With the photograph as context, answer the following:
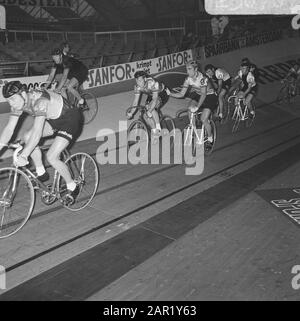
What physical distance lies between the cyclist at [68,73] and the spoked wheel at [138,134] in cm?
163

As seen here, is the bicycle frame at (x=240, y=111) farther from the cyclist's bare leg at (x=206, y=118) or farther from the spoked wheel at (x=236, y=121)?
the cyclist's bare leg at (x=206, y=118)

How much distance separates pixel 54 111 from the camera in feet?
15.4

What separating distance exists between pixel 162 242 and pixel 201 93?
153 inches

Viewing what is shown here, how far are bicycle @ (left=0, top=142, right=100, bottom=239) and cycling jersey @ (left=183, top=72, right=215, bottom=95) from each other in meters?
3.11

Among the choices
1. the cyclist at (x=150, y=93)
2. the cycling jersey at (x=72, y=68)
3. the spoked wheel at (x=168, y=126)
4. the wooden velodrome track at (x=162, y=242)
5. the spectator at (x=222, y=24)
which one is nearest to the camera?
the wooden velodrome track at (x=162, y=242)

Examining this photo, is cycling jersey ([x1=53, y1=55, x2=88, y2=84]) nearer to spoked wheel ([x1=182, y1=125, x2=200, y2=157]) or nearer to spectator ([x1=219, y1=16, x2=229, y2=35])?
spoked wheel ([x1=182, y1=125, x2=200, y2=157])

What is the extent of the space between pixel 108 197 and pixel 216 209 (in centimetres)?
165

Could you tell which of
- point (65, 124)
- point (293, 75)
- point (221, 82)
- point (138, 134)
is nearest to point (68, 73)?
point (138, 134)

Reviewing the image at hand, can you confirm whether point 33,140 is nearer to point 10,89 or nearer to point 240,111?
point 10,89

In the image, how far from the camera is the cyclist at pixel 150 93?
757cm

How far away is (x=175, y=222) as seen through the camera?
5.21m

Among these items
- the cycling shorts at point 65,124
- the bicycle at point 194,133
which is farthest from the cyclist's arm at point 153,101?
the cycling shorts at point 65,124

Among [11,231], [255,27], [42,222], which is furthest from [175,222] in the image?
[255,27]
